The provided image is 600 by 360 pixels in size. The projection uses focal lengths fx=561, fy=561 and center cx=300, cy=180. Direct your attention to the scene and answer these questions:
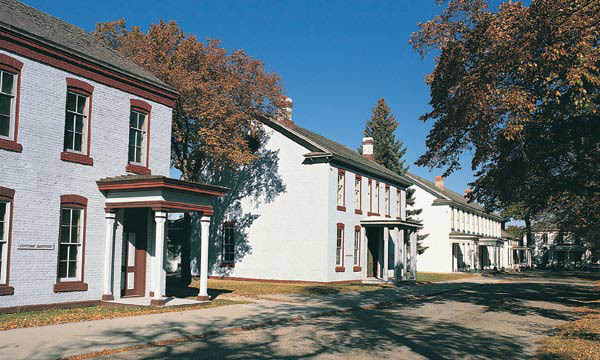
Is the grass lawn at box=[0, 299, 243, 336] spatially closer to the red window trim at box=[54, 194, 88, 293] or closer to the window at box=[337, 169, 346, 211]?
the red window trim at box=[54, 194, 88, 293]

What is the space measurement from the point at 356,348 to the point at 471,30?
1122cm

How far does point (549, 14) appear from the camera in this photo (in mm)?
15492

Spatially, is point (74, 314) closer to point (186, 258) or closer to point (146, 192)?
point (146, 192)

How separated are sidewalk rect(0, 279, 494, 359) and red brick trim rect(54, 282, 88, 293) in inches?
121

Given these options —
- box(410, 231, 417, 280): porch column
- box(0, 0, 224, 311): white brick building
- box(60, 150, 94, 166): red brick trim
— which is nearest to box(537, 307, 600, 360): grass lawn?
box(0, 0, 224, 311): white brick building

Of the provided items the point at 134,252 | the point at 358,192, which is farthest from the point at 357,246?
the point at 134,252

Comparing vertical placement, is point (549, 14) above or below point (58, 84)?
above

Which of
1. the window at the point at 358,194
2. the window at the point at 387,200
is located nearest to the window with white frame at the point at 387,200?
the window at the point at 387,200

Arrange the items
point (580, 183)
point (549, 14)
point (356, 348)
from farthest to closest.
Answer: point (580, 183)
point (549, 14)
point (356, 348)

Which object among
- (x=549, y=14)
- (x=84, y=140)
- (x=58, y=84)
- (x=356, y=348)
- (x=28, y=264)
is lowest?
(x=356, y=348)

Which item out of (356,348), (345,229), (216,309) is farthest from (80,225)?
(345,229)

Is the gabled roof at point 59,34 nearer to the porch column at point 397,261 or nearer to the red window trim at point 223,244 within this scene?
the red window trim at point 223,244

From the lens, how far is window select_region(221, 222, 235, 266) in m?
33.8

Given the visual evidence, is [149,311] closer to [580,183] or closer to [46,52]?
[46,52]
